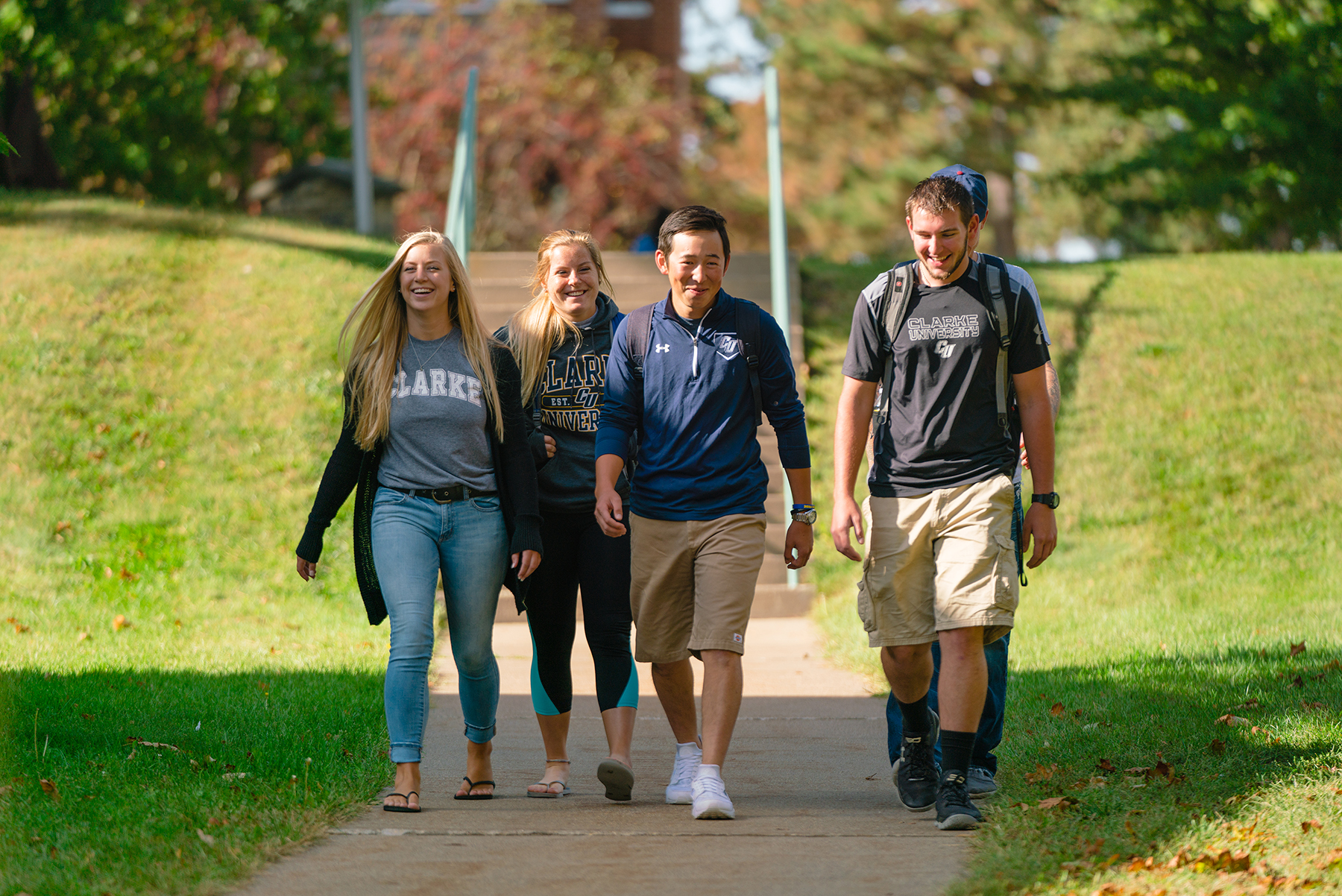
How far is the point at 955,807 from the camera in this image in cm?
438

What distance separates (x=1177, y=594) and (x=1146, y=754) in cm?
406

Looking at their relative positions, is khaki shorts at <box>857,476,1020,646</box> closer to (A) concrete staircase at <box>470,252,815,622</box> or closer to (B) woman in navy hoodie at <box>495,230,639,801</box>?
(B) woman in navy hoodie at <box>495,230,639,801</box>

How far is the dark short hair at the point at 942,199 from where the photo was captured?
14.7ft

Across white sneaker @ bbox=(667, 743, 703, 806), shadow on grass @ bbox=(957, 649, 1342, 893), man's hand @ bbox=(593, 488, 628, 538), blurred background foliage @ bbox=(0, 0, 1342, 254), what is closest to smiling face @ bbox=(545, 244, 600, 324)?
man's hand @ bbox=(593, 488, 628, 538)

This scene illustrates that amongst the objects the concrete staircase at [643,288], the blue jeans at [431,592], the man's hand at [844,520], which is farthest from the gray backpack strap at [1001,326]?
the concrete staircase at [643,288]

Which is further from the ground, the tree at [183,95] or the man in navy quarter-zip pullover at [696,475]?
the tree at [183,95]

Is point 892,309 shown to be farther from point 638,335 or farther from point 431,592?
point 431,592

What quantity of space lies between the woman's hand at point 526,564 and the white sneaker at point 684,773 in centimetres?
86

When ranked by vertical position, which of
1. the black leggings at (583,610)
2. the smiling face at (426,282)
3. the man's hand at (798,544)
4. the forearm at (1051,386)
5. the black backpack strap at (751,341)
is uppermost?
the smiling face at (426,282)

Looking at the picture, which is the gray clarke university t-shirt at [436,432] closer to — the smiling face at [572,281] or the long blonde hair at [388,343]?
the long blonde hair at [388,343]

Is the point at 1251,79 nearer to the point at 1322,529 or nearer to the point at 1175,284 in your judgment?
the point at 1175,284

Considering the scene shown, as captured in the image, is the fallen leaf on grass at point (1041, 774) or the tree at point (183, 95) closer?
the fallen leaf on grass at point (1041, 774)

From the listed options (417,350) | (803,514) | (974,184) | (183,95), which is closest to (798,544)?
(803,514)

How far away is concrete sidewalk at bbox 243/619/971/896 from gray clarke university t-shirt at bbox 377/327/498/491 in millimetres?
1128
